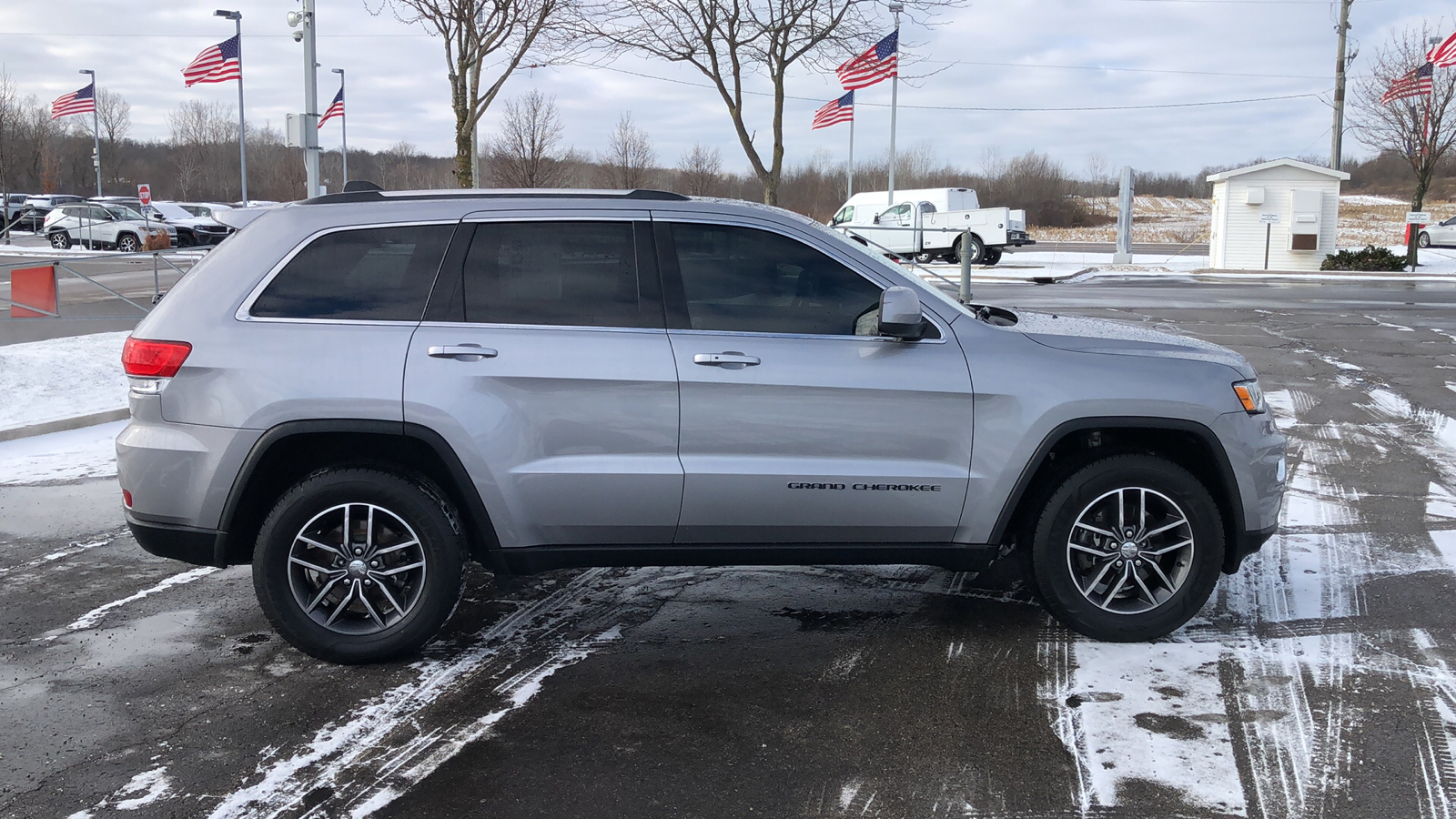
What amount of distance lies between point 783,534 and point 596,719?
102 centimetres

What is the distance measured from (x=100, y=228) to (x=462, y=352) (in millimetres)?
38655

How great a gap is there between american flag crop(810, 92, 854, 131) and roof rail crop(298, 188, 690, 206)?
2578cm

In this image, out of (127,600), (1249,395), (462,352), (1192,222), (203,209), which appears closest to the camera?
(462,352)

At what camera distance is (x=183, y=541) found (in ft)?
14.4

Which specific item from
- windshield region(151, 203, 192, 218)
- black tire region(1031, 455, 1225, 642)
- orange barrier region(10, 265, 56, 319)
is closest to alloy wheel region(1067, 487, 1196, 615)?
black tire region(1031, 455, 1225, 642)

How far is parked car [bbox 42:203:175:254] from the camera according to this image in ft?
119

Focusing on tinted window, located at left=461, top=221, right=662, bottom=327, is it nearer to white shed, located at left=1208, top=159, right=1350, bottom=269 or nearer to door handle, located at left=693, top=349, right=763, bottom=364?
door handle, located at left=693, top=349, right=763, bottom=364

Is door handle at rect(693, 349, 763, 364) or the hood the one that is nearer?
door handle at rect(693, 349, 763, 364)

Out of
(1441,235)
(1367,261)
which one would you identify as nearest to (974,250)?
(1367,261)

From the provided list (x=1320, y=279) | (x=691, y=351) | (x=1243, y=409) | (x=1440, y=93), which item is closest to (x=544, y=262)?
(x=691, y=351)

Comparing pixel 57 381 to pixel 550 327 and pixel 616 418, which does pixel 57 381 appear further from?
pixel 616 418

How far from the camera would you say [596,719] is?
3.95m

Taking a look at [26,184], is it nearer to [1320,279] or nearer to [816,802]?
[1320,279]

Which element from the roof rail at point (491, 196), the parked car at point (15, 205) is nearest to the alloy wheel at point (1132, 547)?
the roof rail at point (491, 196)
